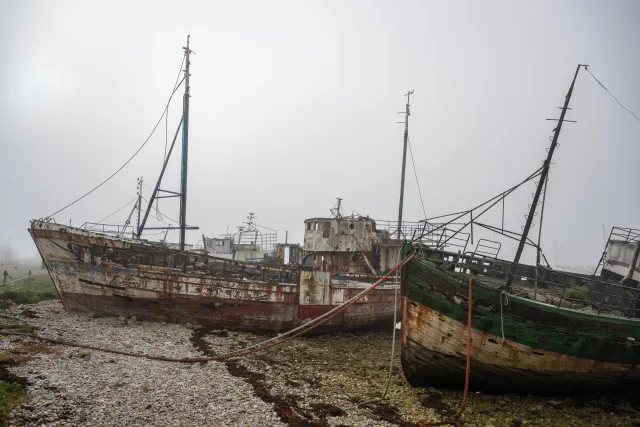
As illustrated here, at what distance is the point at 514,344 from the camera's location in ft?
30.0

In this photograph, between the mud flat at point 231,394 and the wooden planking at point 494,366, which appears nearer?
the mud flat at point 231,394

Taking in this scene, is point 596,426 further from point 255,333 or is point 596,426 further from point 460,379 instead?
point 255,333

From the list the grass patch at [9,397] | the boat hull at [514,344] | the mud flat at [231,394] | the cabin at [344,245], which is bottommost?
the mud flat at [231,394]

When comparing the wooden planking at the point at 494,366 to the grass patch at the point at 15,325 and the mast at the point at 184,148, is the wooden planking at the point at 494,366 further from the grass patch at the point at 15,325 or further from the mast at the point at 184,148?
the mast at the point at 184,148

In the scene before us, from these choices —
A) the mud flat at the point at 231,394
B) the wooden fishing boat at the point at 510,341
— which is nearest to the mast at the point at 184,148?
the mud flat at the point at 231,394

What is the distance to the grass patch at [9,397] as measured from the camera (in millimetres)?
6223

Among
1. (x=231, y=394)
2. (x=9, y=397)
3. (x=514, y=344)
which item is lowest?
(x=231, y=394)

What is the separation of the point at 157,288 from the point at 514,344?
528 inches

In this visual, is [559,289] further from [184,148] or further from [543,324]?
[184,148]

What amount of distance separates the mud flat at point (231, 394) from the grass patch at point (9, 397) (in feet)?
0.38


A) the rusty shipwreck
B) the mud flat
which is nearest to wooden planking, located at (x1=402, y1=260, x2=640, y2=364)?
the mud flat

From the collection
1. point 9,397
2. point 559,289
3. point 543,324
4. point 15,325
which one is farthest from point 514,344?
point 15,325

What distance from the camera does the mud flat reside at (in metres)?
7.04

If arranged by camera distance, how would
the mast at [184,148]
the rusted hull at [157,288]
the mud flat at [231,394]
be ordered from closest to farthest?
the mud flat at [231,394] < the rusted hull at [157,288] < the mast at [184,148]
